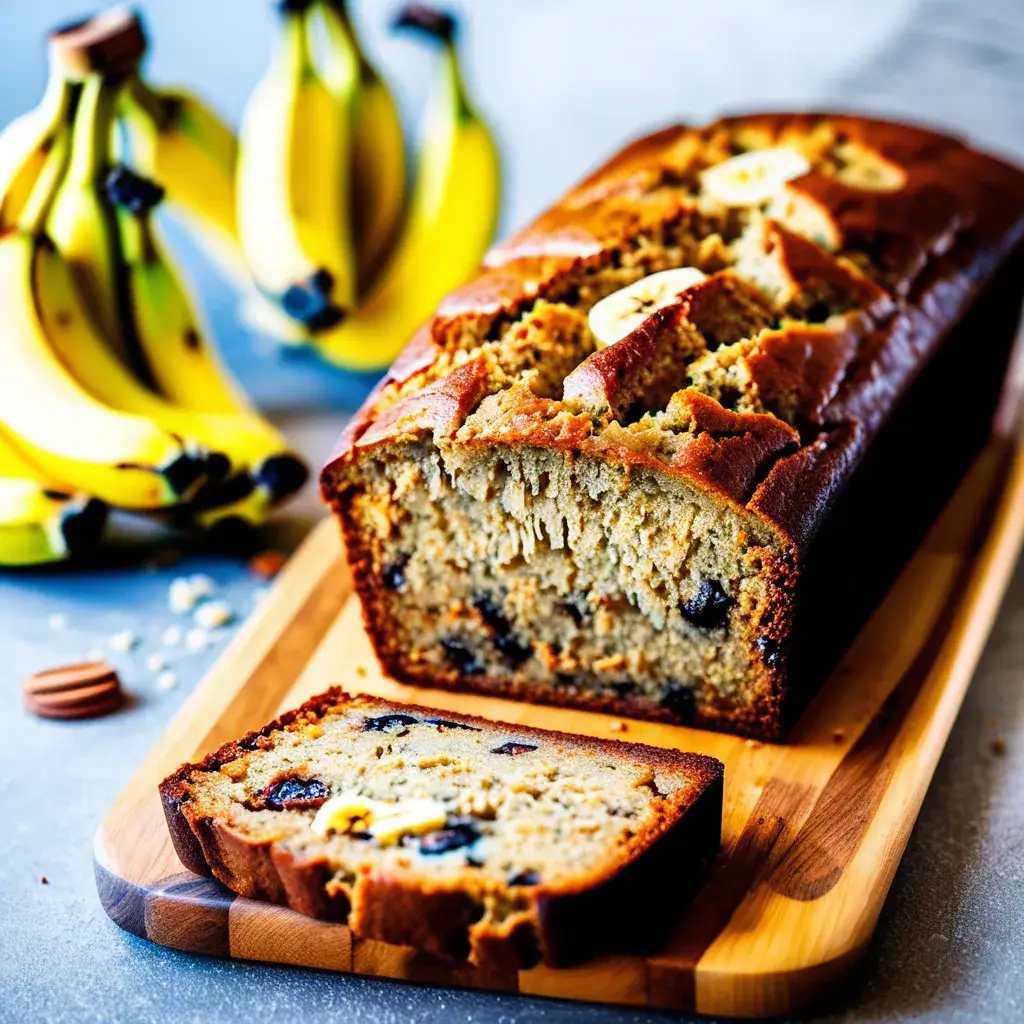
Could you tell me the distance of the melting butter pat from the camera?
→ 2.88 meters

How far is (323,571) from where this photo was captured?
4152 millimetres

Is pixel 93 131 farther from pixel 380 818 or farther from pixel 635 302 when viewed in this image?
pixel 380 818

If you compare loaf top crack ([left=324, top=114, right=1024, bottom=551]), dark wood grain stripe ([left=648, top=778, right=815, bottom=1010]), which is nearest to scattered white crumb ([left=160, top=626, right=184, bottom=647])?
loaf top crack ([left=324, top=114, right=1024, bottom=551])

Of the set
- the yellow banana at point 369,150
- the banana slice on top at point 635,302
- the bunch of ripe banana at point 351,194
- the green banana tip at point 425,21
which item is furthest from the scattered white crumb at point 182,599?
the green banana tip at point 425,21

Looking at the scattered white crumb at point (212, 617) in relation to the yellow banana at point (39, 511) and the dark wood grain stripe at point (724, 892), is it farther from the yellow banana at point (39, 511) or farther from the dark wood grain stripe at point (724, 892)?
the dark wood grain stripe at point (724, 892)

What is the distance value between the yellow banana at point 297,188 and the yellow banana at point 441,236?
0.19 meters

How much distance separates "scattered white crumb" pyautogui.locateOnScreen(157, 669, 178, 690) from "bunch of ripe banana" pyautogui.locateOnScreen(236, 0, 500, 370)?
125cm

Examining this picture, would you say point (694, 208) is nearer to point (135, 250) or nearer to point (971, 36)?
point (135, 250)

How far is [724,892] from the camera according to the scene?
300 centimetres

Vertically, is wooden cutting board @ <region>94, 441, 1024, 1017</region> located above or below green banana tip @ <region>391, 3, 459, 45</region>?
below

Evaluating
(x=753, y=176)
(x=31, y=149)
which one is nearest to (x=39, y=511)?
(x=31, y=149)

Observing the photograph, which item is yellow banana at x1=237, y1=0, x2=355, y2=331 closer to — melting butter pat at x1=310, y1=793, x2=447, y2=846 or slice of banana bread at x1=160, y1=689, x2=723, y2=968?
slice of banana bread at x1=160, y1=689, x2=723, y2=968

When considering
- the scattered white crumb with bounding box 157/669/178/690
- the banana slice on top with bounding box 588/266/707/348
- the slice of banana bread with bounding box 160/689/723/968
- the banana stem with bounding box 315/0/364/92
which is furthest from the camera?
the banana stem with bounding box 315/0/364/92

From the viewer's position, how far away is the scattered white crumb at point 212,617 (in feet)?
13.6
